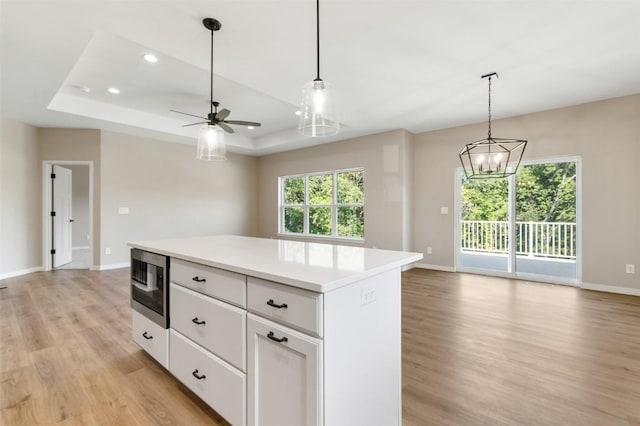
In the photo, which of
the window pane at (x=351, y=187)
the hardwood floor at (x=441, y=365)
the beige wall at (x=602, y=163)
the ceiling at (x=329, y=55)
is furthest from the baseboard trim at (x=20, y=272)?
the beige wall at (x=602, y=163)

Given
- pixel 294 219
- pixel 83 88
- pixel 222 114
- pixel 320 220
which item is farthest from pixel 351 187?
pixel 83 88

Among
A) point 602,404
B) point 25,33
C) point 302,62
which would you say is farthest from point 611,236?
point 25,33

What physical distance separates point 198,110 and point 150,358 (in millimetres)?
3871

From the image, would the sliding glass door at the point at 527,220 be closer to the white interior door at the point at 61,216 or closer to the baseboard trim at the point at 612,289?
the baseboard trim at the point at 612,289

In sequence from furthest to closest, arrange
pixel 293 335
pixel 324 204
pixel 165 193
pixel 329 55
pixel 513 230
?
pixel 324 204, pixel 165 193, pixel 513 230, pixel 329 55, pixel 293 335

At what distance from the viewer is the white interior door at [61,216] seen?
5.45 meters

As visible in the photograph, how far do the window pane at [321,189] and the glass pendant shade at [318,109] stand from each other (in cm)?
458

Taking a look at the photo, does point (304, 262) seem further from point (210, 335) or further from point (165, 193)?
point (165, 193)

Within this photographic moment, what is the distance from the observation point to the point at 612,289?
3.97 metres

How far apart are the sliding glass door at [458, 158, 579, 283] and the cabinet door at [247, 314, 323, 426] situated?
4.77m

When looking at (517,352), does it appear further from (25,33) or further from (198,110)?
(198,110)

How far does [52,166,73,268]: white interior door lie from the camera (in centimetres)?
545

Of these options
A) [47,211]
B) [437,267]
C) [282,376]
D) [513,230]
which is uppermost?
[47,211]

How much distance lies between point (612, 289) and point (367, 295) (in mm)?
4638
